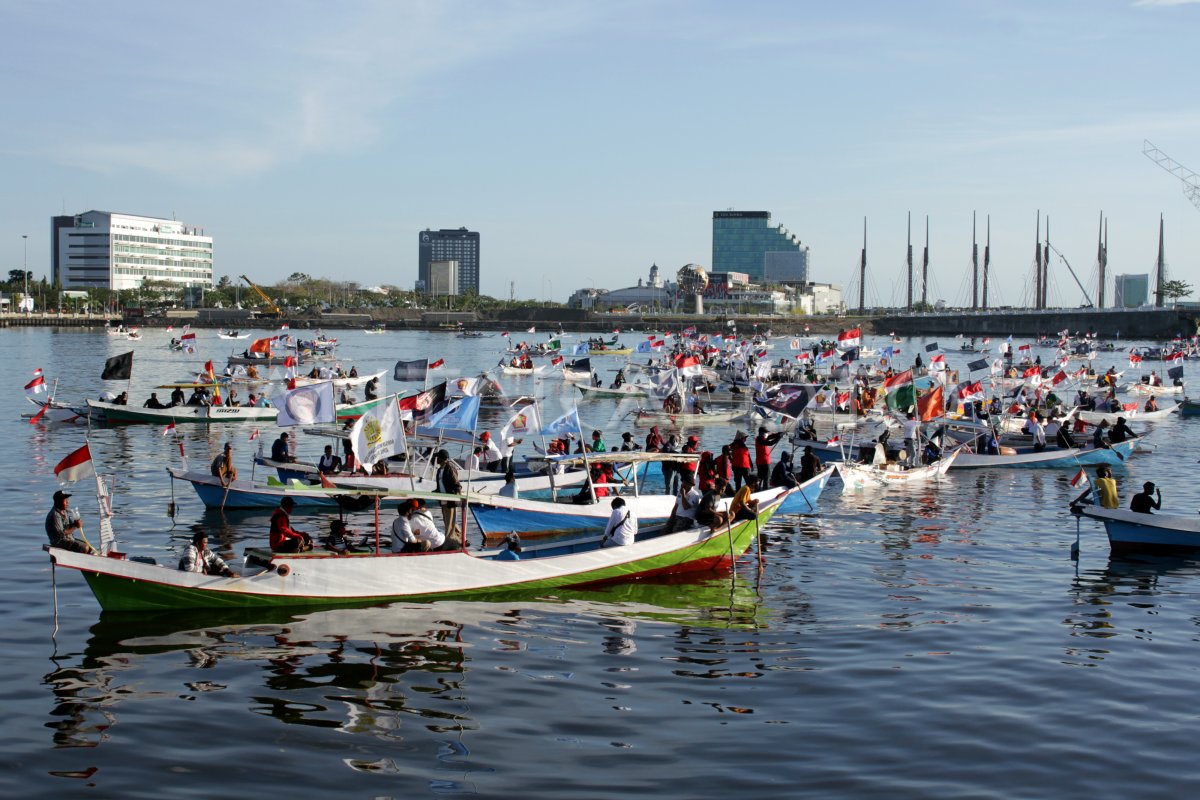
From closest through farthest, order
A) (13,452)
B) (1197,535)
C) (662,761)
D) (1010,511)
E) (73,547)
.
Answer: (662,761)
(73,547)
(1197,535)
(1010,511)
(13,452)

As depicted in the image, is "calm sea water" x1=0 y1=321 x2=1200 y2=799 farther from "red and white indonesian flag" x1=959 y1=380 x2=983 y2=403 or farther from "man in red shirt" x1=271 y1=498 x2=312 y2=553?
"red and white indonesian flag" x1=959 y1=380 x2=983 y2=403

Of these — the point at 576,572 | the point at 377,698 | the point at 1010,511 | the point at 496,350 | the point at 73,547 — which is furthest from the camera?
the point at 496,350

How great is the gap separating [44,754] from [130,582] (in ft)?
17.9

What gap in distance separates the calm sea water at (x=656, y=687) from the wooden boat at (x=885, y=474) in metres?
8.82

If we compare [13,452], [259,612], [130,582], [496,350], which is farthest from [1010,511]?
[496,350]

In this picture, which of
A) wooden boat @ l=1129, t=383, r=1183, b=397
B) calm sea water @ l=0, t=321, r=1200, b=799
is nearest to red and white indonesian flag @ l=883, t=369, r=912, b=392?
calm sea water @ l=0, t=321, r=1200, b=799

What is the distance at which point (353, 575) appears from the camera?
2012cm

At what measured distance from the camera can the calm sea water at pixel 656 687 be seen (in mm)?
13492

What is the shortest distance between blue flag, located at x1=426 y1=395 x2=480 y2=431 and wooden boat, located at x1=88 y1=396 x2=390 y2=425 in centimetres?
2471

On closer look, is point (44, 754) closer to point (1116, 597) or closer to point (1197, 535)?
point (1116, 597)

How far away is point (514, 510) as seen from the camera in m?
25.9

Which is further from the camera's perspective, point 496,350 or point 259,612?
point 496,350

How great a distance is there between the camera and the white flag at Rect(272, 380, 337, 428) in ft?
87.1

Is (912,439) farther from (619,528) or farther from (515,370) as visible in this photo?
(515,370)
